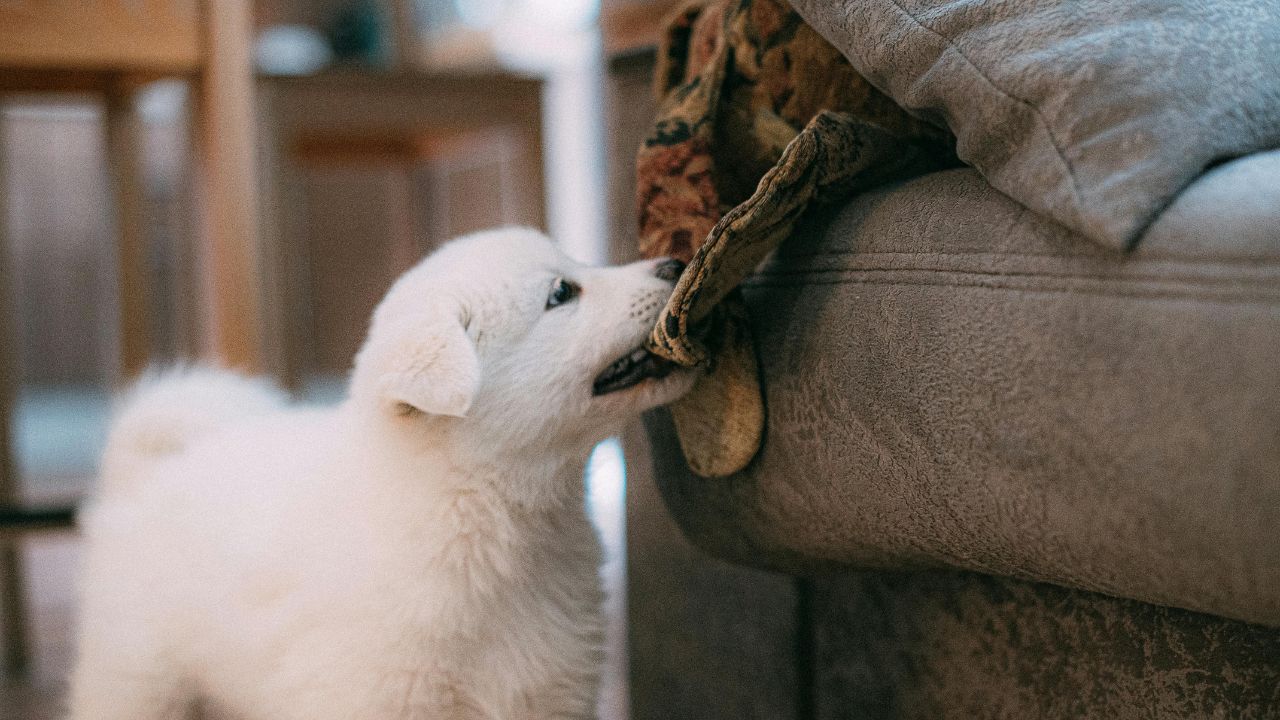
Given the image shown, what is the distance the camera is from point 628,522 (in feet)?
4.81

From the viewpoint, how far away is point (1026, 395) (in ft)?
2.43

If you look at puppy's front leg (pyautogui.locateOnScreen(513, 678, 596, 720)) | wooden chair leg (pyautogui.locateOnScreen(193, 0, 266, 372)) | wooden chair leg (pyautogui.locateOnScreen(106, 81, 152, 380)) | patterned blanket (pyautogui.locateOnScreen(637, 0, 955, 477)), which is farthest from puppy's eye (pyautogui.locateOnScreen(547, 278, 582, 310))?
wooden chair leg (pyautogui.locateOnScreen(106, 81, 152, 380))

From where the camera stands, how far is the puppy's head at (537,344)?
3.43ft

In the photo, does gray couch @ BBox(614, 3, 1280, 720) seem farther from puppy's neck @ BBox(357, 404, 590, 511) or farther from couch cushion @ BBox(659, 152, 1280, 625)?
puppy's neck @ BBox(357, 404, 590, 511)

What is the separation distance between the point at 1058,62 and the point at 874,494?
0.37 m

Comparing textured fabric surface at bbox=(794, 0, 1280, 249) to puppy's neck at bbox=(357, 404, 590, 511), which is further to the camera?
puppy's neck at bbox=(357, 404, 590, 511)

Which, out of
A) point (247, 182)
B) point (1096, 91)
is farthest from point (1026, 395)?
point (247, 182)

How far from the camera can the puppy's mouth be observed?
3.54ft

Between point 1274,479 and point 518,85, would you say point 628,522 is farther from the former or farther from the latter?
point 518,85

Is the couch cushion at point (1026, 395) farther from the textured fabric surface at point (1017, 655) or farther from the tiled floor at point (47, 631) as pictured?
the tiled floor at point (47, 631)

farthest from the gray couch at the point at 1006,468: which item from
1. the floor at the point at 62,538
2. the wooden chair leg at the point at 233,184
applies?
the wooden chair leg at the point at 233,184

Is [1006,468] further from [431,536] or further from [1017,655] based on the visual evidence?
[431,536]

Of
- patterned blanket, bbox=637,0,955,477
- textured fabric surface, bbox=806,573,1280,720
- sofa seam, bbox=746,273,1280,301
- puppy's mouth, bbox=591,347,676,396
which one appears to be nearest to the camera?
sofa seam, bbox=746,273,1280,301

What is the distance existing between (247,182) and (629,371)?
82 cm
